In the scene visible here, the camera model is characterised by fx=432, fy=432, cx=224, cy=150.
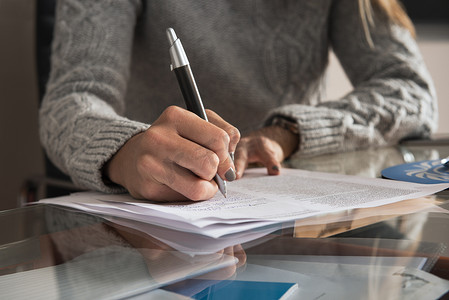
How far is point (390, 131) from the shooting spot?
0.80 metres

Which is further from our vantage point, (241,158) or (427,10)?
(427,10)

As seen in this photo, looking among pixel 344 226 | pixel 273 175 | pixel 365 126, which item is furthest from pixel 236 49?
pixel 344 226

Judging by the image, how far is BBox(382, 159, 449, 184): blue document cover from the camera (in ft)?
1.52

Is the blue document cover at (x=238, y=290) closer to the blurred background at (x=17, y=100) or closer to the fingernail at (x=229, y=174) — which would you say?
the fingernail at (x=229, y=174)

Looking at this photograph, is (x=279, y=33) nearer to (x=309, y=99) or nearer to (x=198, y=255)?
(x=309, y=99)

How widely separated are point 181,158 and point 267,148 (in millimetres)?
238

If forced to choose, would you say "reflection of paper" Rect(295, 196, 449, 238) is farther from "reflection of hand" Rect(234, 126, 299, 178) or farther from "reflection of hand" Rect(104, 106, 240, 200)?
"reflection of hand" Rect(234, 126, 299, 178)

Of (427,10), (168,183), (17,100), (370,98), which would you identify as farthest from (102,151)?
(427,10)

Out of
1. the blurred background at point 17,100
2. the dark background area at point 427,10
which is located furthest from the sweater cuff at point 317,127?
the dark background area at point 427,10

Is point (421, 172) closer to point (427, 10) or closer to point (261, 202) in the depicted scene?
point (261, 202)

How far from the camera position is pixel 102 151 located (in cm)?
49

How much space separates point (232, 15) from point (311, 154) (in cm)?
45

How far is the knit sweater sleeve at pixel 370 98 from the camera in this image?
729 millimetres

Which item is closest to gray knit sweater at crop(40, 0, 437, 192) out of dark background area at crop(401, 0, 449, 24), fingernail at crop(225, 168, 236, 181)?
fingernail at crop(225, 168, 236, 181)
